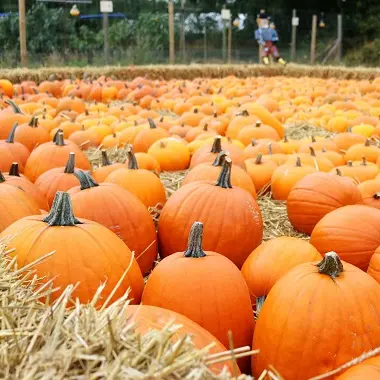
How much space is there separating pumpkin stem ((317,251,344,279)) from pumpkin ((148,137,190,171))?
2855 mm

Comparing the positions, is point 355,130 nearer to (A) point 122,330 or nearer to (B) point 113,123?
(B) point 113,123

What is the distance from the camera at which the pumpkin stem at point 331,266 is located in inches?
75.0

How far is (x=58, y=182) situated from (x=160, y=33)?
23.1m

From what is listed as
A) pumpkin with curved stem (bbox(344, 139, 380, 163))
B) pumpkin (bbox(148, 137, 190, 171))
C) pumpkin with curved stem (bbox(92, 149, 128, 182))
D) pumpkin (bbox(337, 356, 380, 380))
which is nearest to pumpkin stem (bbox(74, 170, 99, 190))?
pumpkin with curved stem (bbox(92, 149, 128, 182))

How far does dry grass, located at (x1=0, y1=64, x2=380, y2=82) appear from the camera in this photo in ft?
44.6

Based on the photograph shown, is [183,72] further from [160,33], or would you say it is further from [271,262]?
[271,262]

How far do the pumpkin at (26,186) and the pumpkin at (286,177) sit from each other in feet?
5.52

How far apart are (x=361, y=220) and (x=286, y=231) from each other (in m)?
0.85

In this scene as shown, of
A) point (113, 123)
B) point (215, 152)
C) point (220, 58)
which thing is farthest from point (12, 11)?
point (215, 152)

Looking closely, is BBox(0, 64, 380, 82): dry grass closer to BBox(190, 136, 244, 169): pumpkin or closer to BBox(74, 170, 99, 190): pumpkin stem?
BBox(190, 136, 244, 169): pumpkin

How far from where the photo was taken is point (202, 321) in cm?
203

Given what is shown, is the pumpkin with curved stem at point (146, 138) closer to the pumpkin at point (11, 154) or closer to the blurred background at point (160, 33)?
the pumpkin at point (11, 154)

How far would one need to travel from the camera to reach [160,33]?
25344mm

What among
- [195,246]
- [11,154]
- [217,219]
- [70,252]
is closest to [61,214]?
[70,252]
